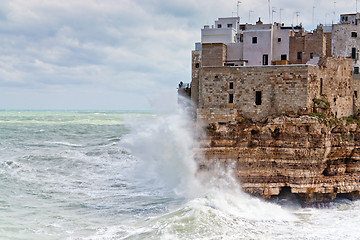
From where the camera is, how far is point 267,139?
894 inches

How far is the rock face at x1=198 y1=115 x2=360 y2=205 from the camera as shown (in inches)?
879

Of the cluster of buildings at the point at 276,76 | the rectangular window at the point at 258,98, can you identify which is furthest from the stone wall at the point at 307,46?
the rectangular window at the point at 258,98

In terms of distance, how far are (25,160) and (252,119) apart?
23313 mm

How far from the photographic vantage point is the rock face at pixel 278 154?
22.3 m

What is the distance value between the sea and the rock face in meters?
0.72

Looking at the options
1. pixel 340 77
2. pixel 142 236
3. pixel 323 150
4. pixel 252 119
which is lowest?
pixel 142 236

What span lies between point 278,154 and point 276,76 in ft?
13.2

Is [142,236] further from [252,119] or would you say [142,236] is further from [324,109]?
[324,109]

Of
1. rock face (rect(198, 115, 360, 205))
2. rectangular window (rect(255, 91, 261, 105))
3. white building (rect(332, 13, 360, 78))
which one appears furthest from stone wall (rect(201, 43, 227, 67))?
white building (rect(332, 13, 360, 78))

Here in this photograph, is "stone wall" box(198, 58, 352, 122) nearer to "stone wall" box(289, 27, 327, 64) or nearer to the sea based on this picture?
the sea

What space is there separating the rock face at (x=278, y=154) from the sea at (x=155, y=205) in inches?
28.5

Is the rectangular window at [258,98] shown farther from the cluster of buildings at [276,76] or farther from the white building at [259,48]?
the white building at [259,48]

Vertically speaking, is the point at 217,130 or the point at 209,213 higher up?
the point at 217,130

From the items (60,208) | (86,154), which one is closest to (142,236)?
(60,208)
